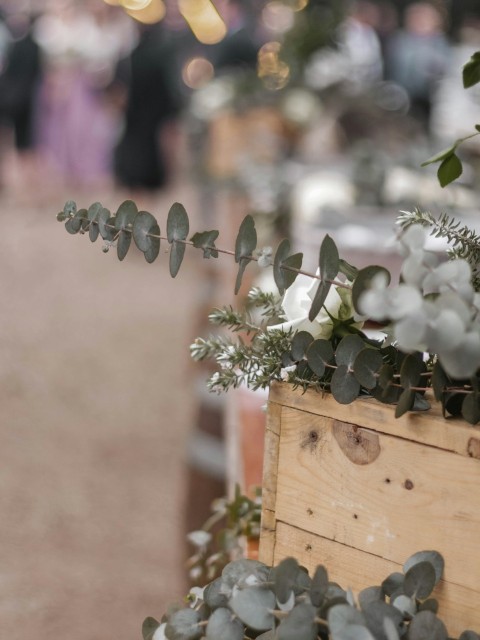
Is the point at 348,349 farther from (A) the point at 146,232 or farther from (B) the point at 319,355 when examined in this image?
(A) the point at 146,232

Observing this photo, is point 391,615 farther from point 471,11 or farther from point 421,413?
point 471,11

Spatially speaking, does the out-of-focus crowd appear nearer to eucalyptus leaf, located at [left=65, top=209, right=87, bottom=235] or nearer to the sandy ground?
the sandy ground

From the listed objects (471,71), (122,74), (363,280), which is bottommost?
(363,280)

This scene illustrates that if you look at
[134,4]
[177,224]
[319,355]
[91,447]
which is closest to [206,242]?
[177,224]

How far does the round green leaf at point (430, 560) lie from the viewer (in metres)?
0.70

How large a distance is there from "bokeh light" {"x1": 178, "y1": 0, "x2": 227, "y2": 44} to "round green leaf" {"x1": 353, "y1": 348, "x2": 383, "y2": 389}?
Answer: 18.8 ft

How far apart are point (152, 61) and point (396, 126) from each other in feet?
10.9

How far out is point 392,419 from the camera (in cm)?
73

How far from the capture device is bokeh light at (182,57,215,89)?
844 centimetres

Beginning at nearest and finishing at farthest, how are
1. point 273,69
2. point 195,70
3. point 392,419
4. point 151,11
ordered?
point 392,419, point 273,69, point 195,70, point 151,11

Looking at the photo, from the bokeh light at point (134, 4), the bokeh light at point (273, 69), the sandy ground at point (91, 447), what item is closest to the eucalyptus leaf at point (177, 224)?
the sandy ground at point (91, 447)

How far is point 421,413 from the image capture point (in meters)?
0.71

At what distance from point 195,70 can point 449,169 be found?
8.34 metres

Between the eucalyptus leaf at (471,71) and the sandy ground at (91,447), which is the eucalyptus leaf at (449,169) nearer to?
the eucalyptus leaf at (471,71)
